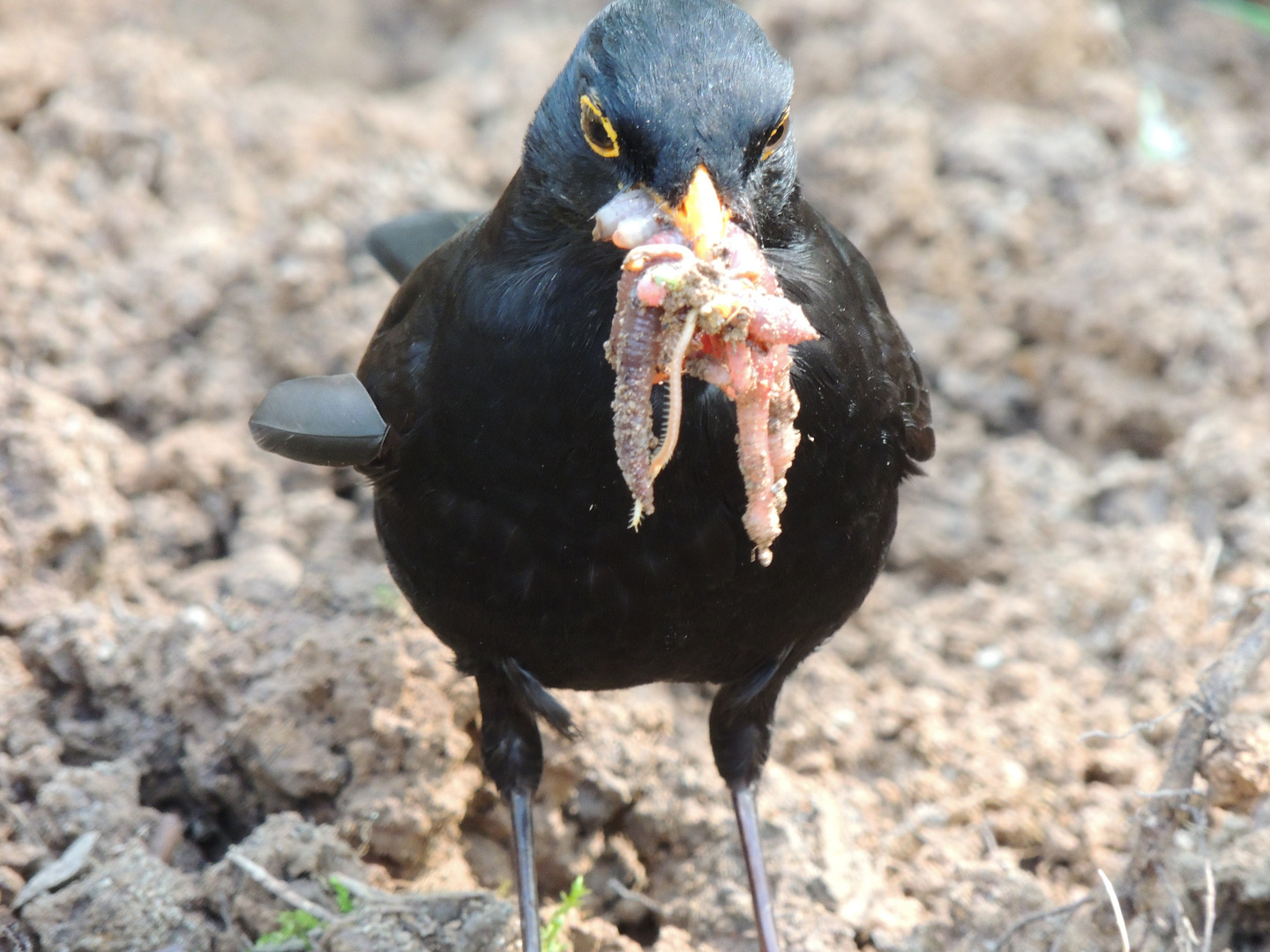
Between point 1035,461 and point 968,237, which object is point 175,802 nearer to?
point 1035,461

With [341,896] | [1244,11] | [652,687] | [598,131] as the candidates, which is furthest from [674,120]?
[1244,11]

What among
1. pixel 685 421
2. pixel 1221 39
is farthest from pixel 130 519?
pixel 1221 39

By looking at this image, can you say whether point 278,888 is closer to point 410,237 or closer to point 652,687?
point 652,687

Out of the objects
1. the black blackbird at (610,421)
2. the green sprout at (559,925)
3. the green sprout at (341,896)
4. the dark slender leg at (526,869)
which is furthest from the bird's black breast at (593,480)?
the green sprout at (341,896)

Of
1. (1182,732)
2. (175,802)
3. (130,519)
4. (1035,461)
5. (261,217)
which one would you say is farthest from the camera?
(261,217)

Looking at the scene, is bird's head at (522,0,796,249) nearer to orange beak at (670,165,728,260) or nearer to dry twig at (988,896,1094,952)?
orange beak at (670,165,728,260)

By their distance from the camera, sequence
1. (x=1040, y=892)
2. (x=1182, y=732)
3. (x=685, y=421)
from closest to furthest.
A: (x=685, y=421), (x=1182, y=732), (x=1040, y=892)

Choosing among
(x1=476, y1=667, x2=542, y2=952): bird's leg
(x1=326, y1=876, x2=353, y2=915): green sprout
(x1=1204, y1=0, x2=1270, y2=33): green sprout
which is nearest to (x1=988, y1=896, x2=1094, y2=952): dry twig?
(x1=476, y1=667, x2=542, y2=952): bird's leg
